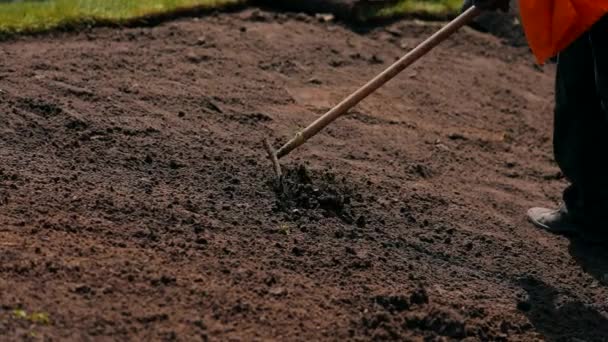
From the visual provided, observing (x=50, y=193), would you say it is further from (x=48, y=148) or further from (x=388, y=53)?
(x=388, y=53)

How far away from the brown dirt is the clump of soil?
0.04 ft

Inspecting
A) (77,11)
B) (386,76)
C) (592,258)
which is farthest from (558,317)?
(77,11)

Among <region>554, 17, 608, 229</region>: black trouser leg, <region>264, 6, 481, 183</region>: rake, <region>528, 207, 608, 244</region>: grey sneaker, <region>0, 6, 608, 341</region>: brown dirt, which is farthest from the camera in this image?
<region>528, 207, 608, 244</region>: grey sneaker

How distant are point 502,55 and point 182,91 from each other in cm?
273

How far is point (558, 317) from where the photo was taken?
16.3ft

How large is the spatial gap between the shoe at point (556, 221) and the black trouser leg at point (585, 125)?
5 cm

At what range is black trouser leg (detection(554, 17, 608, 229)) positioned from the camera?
5.27 m

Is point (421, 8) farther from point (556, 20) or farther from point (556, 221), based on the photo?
point (556, 20)

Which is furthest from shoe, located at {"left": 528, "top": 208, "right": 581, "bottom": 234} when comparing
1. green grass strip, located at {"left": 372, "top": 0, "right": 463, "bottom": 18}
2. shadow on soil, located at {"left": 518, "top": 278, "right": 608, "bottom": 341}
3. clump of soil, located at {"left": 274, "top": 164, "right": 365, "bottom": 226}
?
green grass strip, located at {"left": 372, "top": 0, "right": 463, "bottom": 18}

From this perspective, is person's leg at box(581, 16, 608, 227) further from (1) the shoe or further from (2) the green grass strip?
(2) the green grass strip

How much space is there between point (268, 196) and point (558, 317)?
4.61 ft

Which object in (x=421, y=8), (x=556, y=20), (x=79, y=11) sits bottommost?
(x=421, y=8)

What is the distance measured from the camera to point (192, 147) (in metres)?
5.83

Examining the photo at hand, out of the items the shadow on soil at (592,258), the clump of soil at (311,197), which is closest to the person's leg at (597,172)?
the shadow on soil at (592,258)
